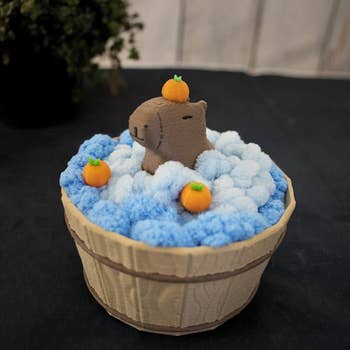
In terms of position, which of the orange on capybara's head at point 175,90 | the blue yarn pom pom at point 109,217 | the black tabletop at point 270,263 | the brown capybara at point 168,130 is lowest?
the black tabletop at point 270,263

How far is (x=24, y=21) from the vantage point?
133 cm

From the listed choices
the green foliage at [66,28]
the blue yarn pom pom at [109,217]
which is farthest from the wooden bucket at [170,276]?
the green foliage at [66,28]

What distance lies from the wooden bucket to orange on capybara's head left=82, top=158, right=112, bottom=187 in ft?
0.19

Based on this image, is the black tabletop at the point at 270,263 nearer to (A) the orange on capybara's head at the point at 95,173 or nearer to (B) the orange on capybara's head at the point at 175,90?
(A) the orange on capybara's head at the point at 95,173

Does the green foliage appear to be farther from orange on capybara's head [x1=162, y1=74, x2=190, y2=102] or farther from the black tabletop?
orange on capybara's head [x1=162, y1=74, x2=190, y2=102]

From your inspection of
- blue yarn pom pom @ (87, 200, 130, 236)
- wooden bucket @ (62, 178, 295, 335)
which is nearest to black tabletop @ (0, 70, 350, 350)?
wooden bucket @ (62, 178, 295, 335)

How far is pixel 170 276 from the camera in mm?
742

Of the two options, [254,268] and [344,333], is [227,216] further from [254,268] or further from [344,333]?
[344,333]

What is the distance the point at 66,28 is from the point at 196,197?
0.89 metres

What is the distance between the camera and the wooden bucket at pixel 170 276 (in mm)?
719

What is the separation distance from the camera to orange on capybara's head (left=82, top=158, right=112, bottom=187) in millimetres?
812

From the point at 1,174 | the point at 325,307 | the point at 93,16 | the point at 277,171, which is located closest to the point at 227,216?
the point at 277,171

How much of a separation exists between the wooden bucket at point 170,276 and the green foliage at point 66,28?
2.47 feet

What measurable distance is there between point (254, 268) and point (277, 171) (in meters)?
0.24
